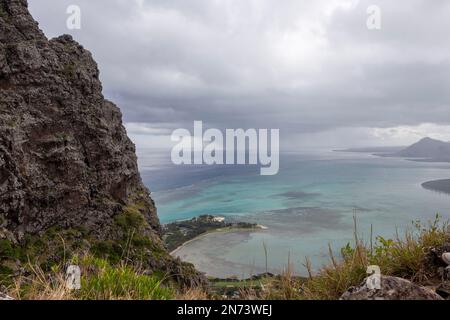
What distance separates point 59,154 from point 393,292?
8065cm

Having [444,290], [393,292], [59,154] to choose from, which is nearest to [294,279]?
[393,292]

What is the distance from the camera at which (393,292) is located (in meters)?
4.78

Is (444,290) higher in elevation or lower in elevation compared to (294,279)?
higher

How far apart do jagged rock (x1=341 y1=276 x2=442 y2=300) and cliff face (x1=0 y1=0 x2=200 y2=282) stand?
2533 inches

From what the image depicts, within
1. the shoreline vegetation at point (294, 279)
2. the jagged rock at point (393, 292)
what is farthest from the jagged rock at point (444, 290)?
the jagged rock at point (393, 292)

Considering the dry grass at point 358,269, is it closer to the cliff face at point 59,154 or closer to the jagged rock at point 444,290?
the jagged rock at point 444,290

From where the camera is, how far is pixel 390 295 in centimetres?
475

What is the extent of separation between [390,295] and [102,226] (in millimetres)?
81132

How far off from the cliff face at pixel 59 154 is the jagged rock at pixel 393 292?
64.3 metres

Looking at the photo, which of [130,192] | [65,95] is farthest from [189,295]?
[130,192]

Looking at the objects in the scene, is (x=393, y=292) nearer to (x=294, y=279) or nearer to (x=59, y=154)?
(x=294, y=279)

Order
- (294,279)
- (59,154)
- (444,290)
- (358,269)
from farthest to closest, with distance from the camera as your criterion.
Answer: (59,154) → (294,279) → (358,269) → (444,290)

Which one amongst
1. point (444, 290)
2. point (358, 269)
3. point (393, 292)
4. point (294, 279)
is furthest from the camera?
point (294, 279)
